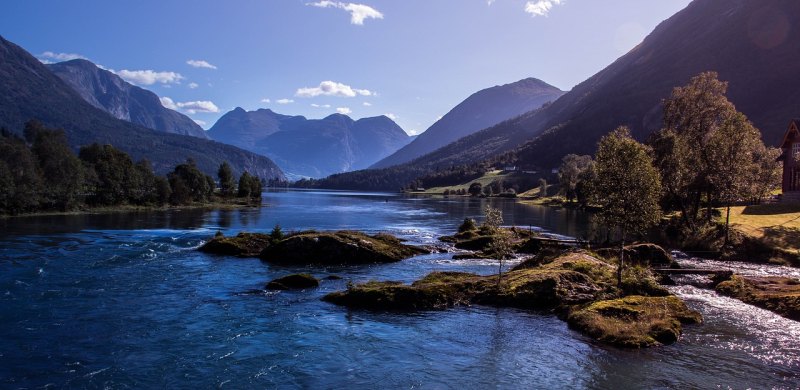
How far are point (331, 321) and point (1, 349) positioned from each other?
1683 cm

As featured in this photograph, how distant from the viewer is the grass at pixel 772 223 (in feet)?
181

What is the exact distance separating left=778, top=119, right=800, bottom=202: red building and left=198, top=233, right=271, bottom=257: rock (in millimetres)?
85040

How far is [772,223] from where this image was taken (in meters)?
62.5

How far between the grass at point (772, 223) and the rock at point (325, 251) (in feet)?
145

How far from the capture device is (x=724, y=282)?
39.4m

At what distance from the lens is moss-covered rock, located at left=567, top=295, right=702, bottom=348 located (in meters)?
26.9

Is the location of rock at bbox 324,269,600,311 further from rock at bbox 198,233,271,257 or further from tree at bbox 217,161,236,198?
tree at bbox 217,161,236,198

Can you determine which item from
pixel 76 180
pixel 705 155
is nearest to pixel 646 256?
pixel 705 155

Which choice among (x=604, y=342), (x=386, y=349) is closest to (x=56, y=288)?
(x=386, y=349)

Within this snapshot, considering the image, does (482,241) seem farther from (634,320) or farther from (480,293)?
(634,320)

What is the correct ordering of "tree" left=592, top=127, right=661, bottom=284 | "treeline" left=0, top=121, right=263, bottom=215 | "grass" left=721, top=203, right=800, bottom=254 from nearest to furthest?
"tree" left=592, top=127, right=661, bottom=284
"grass" left=721, top=203, right=800, bottom=254
"treeline" left=0, top=121, right=263, bottom=215

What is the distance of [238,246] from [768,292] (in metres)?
52.0

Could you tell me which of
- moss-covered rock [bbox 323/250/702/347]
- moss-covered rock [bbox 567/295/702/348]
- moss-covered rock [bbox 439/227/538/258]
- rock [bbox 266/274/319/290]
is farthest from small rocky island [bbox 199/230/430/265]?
moss-covered rock [bbox 567/295/702/348]

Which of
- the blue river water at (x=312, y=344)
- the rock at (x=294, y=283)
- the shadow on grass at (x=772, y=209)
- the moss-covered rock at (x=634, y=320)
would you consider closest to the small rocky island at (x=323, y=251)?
the blue river water at (x=312, y=344)
